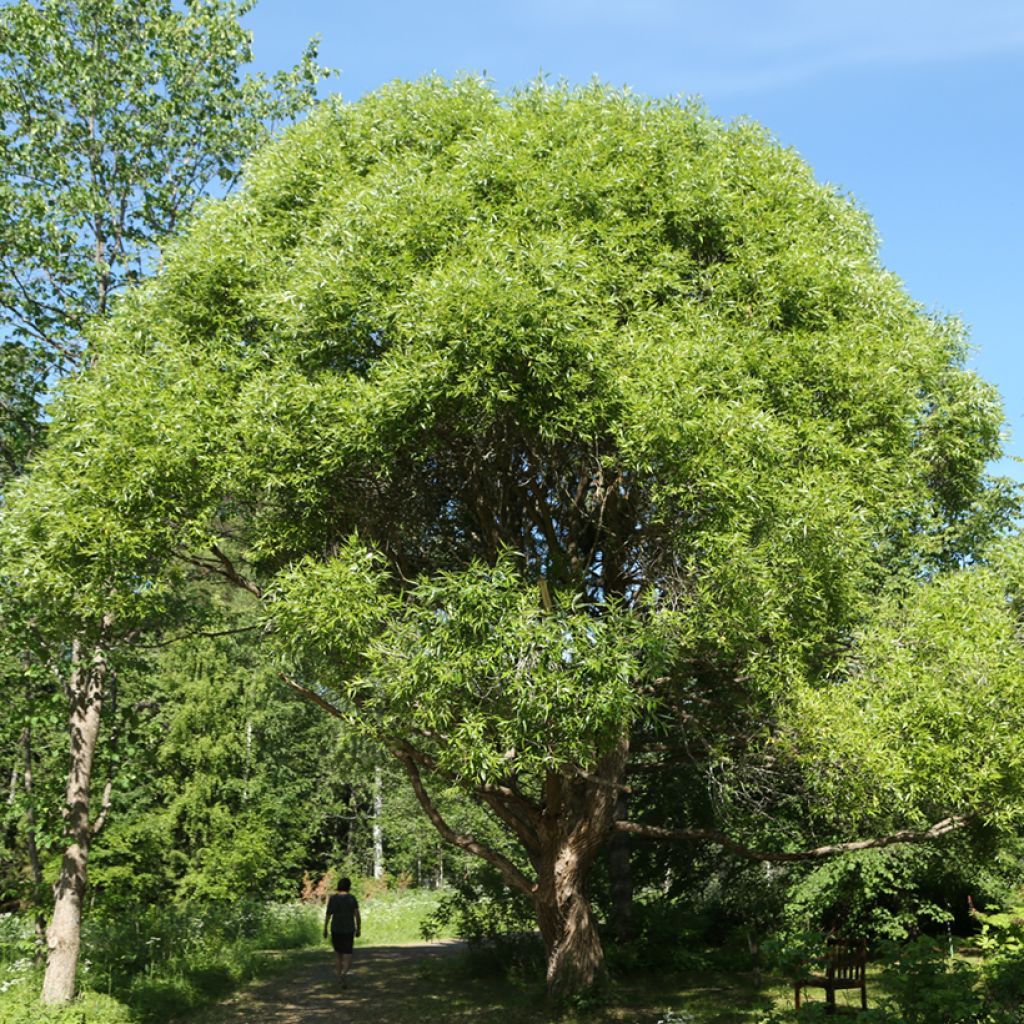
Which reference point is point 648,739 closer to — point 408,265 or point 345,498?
point 345,498

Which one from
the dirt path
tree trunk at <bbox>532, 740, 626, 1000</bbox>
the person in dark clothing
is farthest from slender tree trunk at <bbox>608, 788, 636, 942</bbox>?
the person in dark clothing

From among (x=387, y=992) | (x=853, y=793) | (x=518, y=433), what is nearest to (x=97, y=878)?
(x=387, y=992)

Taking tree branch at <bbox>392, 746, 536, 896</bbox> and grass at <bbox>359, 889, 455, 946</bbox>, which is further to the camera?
grass at <bbox>359, 889, 455, 946</bbox>

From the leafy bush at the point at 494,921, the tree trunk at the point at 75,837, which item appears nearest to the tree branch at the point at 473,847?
the leafy bush at the point at 494,921

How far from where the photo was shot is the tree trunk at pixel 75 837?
13.1 meters

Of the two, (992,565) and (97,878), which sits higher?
(992,565)

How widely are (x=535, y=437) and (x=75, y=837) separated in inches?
354

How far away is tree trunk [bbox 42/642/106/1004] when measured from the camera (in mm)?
13062

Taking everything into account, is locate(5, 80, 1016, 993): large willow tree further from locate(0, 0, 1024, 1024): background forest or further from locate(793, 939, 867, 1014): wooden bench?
locate(793, 939, 867, 1014): wooden bench

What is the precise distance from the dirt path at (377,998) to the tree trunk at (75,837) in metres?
2.01

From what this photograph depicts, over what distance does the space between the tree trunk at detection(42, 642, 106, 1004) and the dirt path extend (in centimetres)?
201

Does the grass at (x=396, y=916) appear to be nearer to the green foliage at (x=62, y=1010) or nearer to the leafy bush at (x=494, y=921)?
the leafy bush at (x=494, y=921)

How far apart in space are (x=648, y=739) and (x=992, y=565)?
18.1ft

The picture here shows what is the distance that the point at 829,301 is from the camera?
37.3 ft
